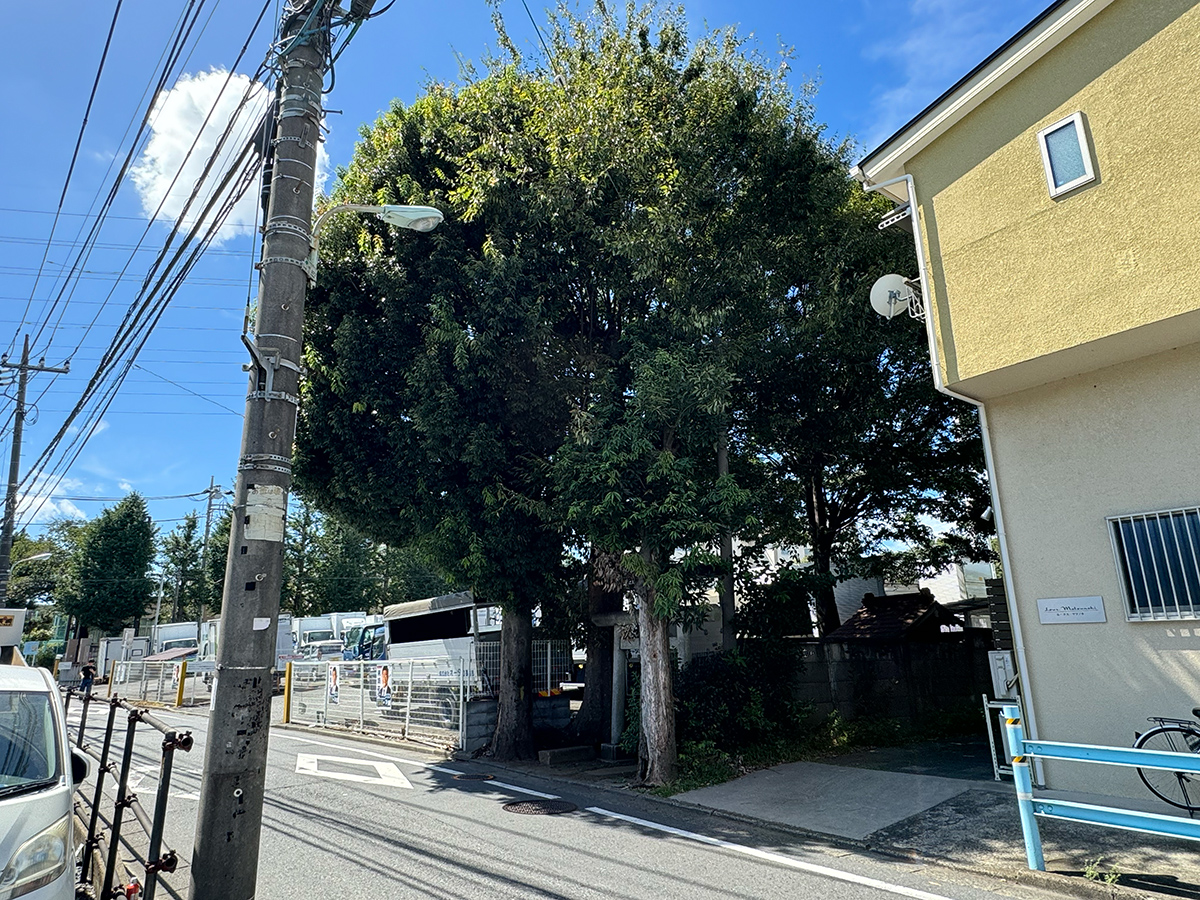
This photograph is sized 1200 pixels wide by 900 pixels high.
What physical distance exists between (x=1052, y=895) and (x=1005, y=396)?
5.05 m

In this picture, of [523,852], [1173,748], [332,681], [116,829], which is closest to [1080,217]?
[1173,748]

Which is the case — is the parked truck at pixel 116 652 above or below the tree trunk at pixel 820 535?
below

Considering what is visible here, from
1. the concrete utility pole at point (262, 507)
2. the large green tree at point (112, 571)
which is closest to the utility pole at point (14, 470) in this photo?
the concrete utility pole at point (262, 507)

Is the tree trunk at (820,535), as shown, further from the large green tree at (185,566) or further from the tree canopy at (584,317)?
the large green tree at (185,566)

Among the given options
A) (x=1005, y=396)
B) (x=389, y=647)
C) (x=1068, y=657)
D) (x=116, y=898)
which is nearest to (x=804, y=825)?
(x=1068, y=657)

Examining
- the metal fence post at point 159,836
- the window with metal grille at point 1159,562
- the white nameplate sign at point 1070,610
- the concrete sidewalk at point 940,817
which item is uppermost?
the window with metal grille at point 1159,562

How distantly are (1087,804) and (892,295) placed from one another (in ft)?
19.4

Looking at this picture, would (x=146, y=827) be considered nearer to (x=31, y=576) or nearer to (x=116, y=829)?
(x=116, y=829)

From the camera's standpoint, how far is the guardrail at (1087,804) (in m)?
4.91

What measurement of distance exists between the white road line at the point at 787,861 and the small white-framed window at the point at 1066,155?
663cm

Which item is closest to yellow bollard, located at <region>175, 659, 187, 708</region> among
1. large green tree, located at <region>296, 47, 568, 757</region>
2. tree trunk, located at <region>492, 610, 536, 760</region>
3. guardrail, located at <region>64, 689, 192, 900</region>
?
large green tree, located at <region>296, 47, 568, 757</region>

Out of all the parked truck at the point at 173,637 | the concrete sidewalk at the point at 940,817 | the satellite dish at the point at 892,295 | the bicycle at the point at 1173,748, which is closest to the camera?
the concrete sidewalk at the point at 940,817

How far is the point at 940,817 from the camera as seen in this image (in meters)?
7.44

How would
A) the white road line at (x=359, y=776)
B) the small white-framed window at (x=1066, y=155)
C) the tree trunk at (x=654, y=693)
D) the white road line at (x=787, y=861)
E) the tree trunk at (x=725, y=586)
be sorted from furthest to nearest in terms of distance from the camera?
the tree trunk at (x=725, y=586), the white road line at (x=359, y=776), the tree trunk at (x=654, y=693), the small white-framed window at (x=1066, y=155), the white road line at (x=787, y=861)
